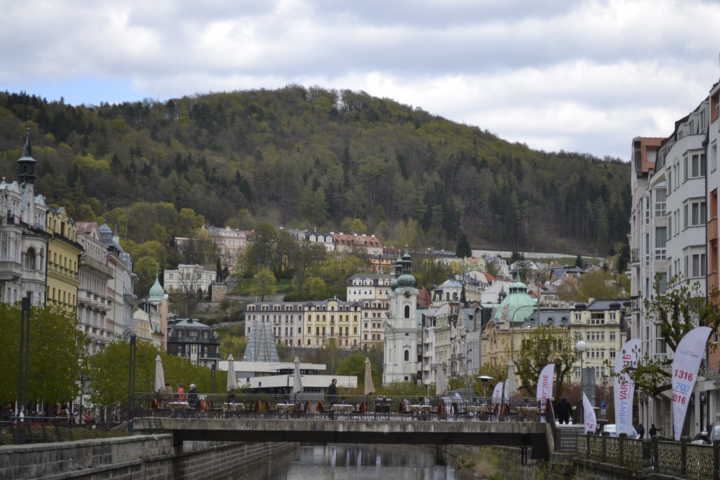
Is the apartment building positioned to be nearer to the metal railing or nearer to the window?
the window

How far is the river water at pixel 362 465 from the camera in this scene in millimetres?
93750

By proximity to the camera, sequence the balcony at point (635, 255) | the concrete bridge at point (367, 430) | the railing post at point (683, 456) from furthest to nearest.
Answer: the balcony at point (635, 255), the concrete bridge at point (367, 430), the railing post at point (683, 456)

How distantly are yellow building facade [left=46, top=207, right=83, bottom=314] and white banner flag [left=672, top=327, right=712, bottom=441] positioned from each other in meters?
74.1

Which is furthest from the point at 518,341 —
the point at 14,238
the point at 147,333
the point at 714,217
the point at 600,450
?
the point at 600,450

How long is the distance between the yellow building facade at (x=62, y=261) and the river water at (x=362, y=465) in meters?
18.6

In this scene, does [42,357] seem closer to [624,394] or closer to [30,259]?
[30,259]

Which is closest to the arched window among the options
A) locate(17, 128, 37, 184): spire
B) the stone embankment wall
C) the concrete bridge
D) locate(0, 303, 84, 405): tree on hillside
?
locate(17, 128, 37, 184): spire

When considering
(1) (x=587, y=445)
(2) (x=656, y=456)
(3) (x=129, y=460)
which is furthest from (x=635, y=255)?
(2) (x=656, y=456)

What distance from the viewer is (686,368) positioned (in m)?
35.9

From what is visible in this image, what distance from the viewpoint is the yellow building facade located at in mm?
108438

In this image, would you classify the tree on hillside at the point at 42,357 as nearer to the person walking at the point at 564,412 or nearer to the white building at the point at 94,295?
the person walking at the point at 564,412

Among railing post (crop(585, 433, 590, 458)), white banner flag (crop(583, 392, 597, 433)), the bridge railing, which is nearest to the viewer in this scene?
railing post (crop(585, 433, 590, 458))

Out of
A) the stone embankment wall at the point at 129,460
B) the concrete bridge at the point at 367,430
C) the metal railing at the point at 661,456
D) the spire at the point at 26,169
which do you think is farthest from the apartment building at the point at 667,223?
the spire at the point at 26,169

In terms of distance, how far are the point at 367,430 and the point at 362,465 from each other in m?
47.6
